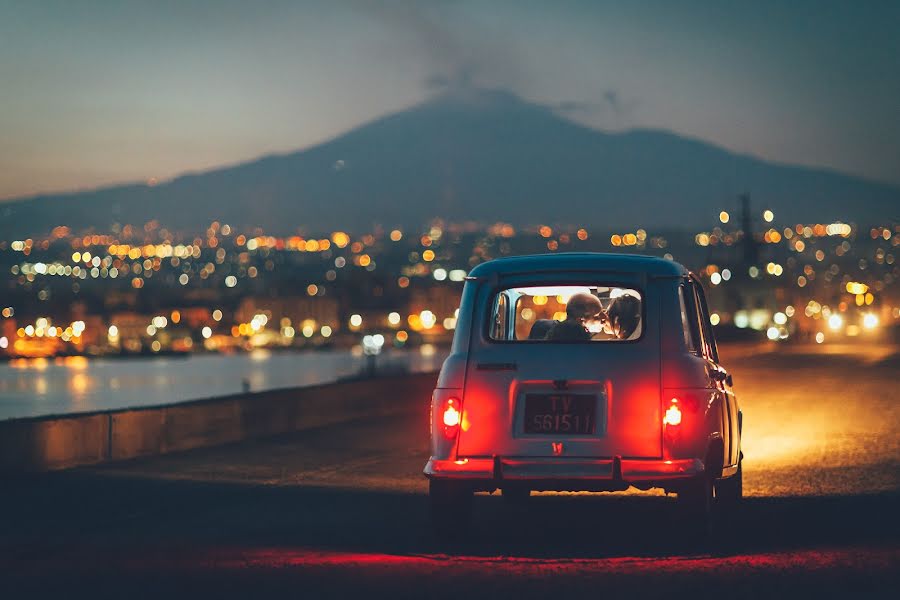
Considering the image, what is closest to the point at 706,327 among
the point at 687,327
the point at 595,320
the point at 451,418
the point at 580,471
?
the point at 687,327

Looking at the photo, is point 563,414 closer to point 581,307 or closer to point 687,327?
point 581,307

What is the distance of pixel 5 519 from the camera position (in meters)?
13.1

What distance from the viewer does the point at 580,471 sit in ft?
34.0

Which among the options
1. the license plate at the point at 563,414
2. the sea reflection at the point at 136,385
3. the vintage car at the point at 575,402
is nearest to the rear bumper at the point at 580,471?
the vintage car at the point at 575,402

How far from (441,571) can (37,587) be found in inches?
93.7

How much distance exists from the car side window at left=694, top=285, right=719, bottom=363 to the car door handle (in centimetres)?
186

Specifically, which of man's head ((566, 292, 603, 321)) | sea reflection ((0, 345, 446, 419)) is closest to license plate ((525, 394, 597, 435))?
man's head ((566, 292, 603, 321))

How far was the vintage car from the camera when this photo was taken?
10.4 m

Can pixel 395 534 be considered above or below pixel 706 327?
below

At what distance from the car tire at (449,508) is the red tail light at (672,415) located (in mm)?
1438

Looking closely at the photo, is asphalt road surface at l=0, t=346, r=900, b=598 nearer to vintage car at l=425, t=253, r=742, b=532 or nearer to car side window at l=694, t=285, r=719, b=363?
vintage car at l=425, t=253, r=742, b=532

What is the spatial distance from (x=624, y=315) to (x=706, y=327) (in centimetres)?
103

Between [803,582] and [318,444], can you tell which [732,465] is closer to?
[803,582]

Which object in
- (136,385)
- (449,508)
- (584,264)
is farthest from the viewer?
(136,385)
